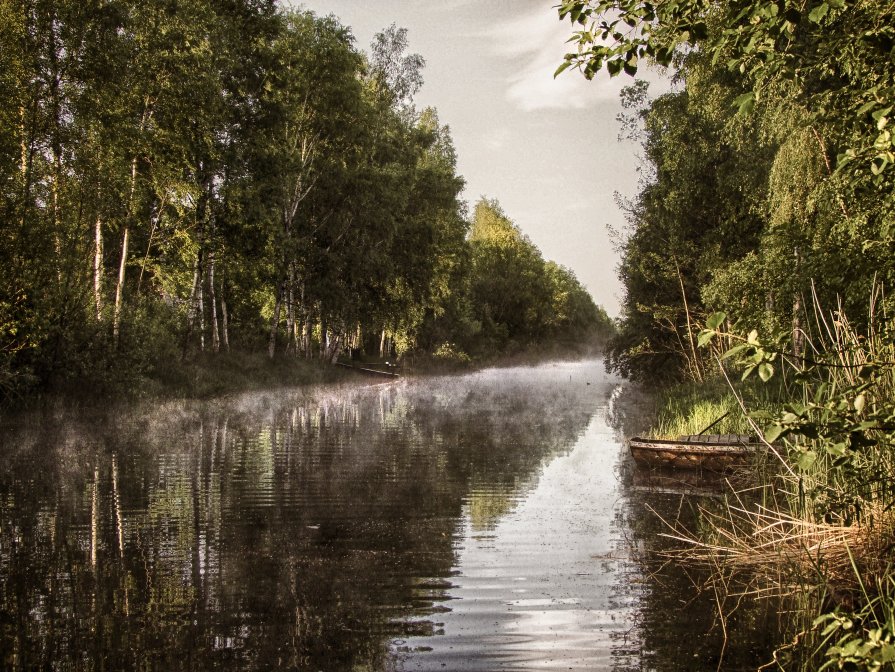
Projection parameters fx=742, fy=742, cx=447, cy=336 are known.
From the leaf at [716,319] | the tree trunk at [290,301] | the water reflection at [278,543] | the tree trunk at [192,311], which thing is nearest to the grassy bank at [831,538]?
the leaf at [716,319]

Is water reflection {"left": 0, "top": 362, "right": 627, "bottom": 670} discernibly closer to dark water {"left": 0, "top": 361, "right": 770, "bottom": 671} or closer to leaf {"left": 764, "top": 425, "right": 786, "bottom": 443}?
dark water {"left": 0, "top": 361, "right": 770, "bottom": 671}

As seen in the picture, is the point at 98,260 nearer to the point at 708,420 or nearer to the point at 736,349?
the point at 708,420

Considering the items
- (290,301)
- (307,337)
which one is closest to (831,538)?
(290,301)

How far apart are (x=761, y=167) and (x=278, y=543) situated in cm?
1737

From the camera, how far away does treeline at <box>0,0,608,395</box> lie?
58.1 feet

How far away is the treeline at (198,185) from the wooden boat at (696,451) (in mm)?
13103

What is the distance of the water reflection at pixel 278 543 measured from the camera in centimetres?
553

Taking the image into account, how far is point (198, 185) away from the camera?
25422 millimetres

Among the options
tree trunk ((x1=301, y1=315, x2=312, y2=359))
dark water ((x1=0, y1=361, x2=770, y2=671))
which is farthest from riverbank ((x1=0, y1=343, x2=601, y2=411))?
dark water ((x1=0, y1=361, x2=770, y2=671))

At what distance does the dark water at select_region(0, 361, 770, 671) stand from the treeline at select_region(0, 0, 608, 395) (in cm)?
474

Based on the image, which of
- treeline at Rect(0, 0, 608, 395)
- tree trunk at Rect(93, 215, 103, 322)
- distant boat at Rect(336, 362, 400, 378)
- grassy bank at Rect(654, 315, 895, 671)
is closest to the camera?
Result: grassy bank at Rect(654, 315, 895, 671)

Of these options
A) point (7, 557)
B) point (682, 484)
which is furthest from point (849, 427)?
point (682, 484)

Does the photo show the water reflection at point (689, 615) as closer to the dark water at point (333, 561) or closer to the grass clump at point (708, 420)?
the dark water at point (333, 561)

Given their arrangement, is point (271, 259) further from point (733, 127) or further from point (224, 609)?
point (224, 609)
